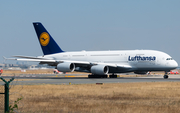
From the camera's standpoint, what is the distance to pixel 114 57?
50812 mm

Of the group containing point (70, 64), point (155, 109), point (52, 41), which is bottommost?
point (155, 109)

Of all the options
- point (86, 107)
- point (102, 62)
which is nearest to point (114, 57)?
point (102, 62)

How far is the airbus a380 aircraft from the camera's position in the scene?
1853 inches

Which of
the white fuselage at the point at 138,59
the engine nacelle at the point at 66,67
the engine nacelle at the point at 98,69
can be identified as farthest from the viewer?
the engine nacelle at the point at 66,67

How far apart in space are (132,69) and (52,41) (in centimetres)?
1593

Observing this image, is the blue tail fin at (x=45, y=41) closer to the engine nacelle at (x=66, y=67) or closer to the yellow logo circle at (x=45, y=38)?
the yellow logo circle at (x=45, y=38)

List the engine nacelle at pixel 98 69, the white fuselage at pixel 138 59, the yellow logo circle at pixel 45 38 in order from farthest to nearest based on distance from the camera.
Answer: the yellow logo circle at pixel 45 38, the engine nacelle at pixel 98 69, the white fuselage at pixel 138 59

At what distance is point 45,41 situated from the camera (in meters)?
56.8

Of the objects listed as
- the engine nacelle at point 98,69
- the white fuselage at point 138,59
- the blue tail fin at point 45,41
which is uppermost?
the blue tail fin at point 45,41

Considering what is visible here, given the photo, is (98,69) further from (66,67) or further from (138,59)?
(138,59)

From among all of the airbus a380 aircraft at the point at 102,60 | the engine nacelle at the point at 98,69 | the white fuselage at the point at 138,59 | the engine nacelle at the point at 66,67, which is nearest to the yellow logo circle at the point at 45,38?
the airbus a380 aircraft at the point at 102,60

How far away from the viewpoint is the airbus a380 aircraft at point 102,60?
47.1 metres

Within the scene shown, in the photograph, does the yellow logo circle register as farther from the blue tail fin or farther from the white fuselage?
the white fuselage

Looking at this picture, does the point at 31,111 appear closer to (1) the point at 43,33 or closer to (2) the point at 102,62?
(2) the point at 102,62
